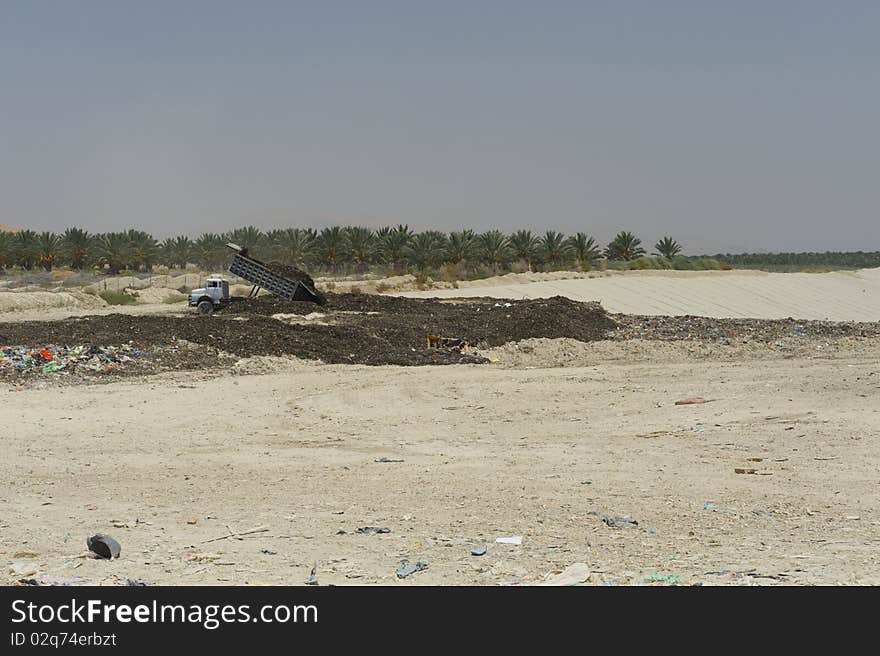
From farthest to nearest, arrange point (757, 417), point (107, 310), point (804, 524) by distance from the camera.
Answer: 1. point (107, 310)
2. point (757, 417)
3. point (804, 524)

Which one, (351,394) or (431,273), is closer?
(351,394)

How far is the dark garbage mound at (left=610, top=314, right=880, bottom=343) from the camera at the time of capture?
26.1 metres

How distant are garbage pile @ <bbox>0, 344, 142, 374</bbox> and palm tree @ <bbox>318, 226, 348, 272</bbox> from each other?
42.8 meters

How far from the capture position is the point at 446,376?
18906 mm

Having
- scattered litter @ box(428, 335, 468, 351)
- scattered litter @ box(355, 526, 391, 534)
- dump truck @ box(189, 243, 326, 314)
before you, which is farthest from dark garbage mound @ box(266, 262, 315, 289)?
scattered litter @ box(355, 526, 391, 534)

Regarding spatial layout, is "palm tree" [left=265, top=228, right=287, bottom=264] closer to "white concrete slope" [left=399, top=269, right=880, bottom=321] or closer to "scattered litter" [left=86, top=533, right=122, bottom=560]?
"white concrete slope" [left=399, top=269, right=880, bottom=321]

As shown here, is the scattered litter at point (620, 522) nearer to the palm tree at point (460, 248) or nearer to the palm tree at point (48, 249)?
the palm tree at point (460, 248)

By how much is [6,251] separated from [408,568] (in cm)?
6589

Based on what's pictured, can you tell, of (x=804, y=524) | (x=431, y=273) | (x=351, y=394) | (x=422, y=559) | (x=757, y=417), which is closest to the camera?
(x=422, y=559)

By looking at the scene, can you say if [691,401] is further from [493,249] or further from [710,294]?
[493,249]

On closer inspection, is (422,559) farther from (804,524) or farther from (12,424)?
(12,424)

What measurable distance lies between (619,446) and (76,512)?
6.15 m

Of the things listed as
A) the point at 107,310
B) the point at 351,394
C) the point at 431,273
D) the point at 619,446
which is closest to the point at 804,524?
the point at 619,446

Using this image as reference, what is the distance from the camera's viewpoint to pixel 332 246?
63.2 meters
